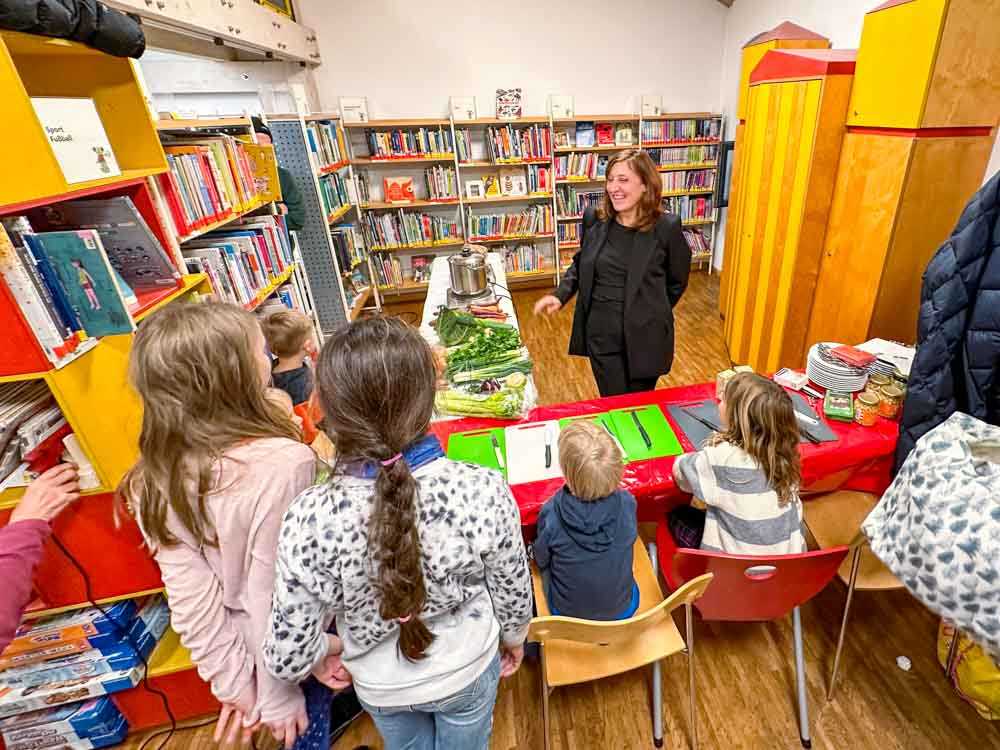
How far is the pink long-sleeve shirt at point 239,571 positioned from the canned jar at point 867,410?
1.76m

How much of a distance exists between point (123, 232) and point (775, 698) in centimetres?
248

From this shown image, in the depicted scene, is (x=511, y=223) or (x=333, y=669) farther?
(x=511, y=223)

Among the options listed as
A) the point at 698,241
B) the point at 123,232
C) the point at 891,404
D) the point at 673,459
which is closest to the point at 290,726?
the point at 673,459

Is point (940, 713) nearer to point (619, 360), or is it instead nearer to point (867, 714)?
point (867, 714)

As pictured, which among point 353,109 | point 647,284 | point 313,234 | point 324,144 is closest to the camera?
point 647,284

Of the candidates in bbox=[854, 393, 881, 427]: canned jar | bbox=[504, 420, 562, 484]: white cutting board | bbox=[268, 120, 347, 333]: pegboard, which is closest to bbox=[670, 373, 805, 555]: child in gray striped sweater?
bbox=[504, 420, 562, 484]: white cutting board

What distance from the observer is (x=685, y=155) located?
526 cm

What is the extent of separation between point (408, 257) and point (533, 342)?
2.08m

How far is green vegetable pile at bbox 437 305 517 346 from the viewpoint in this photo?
209cm

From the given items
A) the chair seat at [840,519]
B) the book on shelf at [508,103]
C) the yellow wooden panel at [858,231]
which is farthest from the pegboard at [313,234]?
the chair seat at [840,519]

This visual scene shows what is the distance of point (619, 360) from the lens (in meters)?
2.32

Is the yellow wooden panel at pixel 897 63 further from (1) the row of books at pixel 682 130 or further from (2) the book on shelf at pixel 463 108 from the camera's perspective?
(2) the book on shelf at pixel 463 108

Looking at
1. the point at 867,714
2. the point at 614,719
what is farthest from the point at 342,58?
the point at 867,714

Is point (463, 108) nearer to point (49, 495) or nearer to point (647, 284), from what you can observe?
point (647, 284)
